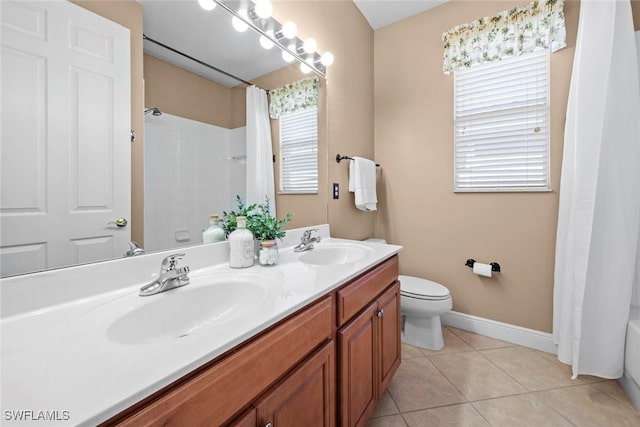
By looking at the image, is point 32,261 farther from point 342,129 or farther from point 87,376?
point 342,129

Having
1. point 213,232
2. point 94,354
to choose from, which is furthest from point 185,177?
point 94,354

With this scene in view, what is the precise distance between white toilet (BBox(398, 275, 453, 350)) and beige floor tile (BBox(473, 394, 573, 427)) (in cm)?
50

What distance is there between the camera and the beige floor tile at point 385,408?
1.34 m

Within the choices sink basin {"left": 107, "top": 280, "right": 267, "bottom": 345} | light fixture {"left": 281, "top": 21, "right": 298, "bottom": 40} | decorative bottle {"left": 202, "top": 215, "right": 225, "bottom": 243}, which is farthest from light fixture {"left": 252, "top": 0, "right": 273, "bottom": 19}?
sink basin {"left": 107, "top": 280, "right": 267, "bottom": 345}

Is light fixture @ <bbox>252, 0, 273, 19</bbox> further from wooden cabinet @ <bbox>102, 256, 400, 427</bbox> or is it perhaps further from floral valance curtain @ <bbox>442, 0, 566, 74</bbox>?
floral valance curtain @ <bbox>442, 0, 566, 74</bbox>

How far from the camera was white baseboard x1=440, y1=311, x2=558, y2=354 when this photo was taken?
72.5 inches

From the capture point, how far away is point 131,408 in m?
0.40

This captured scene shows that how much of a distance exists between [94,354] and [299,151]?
138cm

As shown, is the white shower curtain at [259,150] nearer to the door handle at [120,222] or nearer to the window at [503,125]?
the door handle at [120,222]

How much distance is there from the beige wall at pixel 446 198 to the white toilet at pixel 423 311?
398 mm

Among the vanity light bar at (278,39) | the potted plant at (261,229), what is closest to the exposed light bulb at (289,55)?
the vanity light bar at (278,39)

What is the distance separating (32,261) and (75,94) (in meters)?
0.47

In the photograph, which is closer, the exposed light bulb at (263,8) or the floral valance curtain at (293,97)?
the exposed light bulb at (263,8)

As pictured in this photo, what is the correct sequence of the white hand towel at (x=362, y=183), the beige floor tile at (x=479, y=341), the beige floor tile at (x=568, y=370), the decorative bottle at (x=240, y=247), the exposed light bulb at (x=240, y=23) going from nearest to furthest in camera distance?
the decorative bottle at (x=240, y=247), the exposed light bulb at (x=240, y=23), the beige floor tile at (x=568, y=370), the beige floor tile at (x=479, y=341), the white hand towel at (x=362, y=183)
